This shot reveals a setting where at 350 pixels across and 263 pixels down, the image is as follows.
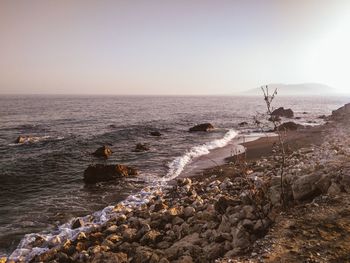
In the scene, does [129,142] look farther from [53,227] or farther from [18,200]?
[53,227]

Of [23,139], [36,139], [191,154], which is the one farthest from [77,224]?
[36,139]

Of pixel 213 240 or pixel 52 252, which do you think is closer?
pixel 213 240

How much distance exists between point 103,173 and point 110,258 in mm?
10201

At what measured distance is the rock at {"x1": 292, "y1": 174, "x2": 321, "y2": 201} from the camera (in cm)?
800

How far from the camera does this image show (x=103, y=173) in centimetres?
1731

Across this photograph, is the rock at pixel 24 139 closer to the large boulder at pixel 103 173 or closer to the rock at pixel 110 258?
the large boulder at pixel 103 173

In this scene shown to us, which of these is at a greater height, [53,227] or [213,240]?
[213,240]

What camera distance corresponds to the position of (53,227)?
11.2m

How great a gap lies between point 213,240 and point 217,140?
78.0ft

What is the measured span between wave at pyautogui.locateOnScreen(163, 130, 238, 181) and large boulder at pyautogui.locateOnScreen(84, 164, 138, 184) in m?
2.66

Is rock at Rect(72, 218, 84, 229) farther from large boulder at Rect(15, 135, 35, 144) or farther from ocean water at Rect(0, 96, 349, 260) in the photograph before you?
large boulder at Rect(15, 135, 35, 144)

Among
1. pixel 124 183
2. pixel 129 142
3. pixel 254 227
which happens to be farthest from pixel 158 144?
pixel 254 227

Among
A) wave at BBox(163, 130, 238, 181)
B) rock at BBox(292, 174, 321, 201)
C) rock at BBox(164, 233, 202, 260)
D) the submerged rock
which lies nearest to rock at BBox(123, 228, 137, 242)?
rock at BBox(164, 233, 202, 260)

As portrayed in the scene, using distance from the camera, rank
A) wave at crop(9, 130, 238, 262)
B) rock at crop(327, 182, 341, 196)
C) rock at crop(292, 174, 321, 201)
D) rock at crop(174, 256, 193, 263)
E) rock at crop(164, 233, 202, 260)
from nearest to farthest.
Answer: rock at crop(174, 256, 193, 263) → rock at crop(164, 233, 202, 260) → rock at crop(327, 182, 341, 196) → rock at crop(292, 174, 321, 201) → wave at crop(9, 130, 238, 262)
